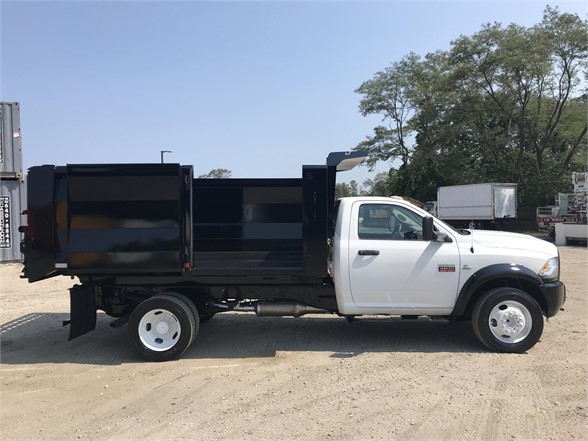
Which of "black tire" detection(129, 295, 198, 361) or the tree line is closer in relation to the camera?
"black tire" detection(129, 295, 198, 361)

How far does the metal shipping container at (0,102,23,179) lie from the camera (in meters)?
14.5

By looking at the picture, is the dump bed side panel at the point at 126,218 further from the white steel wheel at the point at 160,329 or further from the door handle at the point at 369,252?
the door handle at the point at 369,252

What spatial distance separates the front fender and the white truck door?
0.12 metres

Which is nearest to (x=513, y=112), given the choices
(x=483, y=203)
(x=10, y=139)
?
(x=483, y=203)

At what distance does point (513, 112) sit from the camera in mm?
38469

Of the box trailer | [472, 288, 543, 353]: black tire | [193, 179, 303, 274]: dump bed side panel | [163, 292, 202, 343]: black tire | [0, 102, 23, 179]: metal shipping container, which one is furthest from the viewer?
the box trailer

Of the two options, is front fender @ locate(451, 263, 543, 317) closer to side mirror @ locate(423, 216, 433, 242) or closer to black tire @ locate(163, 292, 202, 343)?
side mirror @ locate(423, 216, 433, 242)

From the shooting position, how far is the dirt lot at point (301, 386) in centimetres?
408

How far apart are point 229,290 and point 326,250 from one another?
144 cm

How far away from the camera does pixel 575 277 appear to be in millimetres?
12109

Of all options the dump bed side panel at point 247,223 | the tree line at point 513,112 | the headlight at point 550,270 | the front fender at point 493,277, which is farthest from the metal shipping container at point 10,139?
the tree line at point 513,112

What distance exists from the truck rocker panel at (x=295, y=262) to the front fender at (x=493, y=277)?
12 mm

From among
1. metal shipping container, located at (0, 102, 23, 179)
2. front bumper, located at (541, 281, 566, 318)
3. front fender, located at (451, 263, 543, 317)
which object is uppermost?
metal shipping container, located at (0, 102, 23, 179)

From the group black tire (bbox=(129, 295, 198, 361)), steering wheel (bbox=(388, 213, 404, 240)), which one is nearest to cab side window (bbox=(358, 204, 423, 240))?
steering wheel (bbox=(388, 213, 404, 240))
